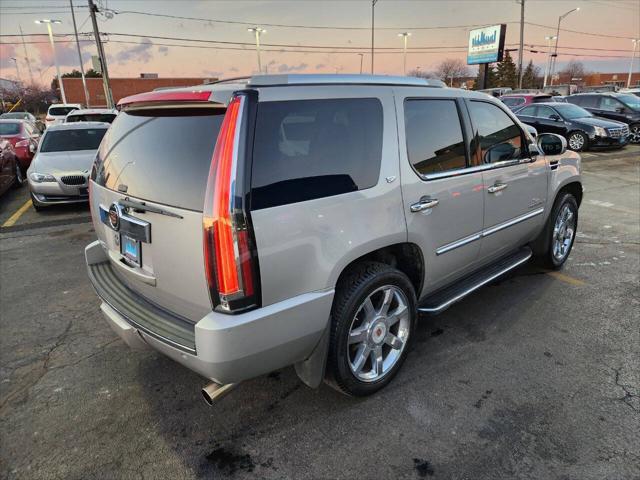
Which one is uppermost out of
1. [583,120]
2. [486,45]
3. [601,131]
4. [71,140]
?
[486,45]

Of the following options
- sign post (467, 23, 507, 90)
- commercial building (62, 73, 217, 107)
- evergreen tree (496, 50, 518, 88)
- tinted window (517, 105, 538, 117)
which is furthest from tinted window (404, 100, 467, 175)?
evergreen tree (496, 50, 518, 88)

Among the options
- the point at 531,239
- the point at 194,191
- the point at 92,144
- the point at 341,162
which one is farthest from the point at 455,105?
the point at 92,144

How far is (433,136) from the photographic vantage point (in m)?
3.03

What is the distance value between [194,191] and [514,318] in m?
2.92

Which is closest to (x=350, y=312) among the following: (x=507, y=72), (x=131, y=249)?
(x=131, y=249)

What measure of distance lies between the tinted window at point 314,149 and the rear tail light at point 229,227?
0.08 m

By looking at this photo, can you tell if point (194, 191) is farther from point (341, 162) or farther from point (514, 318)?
point (514, 318)

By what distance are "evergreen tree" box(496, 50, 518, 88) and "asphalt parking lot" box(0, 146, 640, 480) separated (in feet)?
262

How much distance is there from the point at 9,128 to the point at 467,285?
1424 cm

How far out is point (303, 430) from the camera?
2.53 meters

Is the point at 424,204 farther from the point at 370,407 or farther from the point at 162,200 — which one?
the point at 162,200

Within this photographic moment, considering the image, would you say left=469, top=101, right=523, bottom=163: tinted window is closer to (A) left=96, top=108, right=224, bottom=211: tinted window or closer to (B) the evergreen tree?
(A) left=96, top=108, right=224, bottom=211: tinted window

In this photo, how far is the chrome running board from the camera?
3.14 meters

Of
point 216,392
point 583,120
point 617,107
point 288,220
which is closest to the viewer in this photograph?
point 288,220
